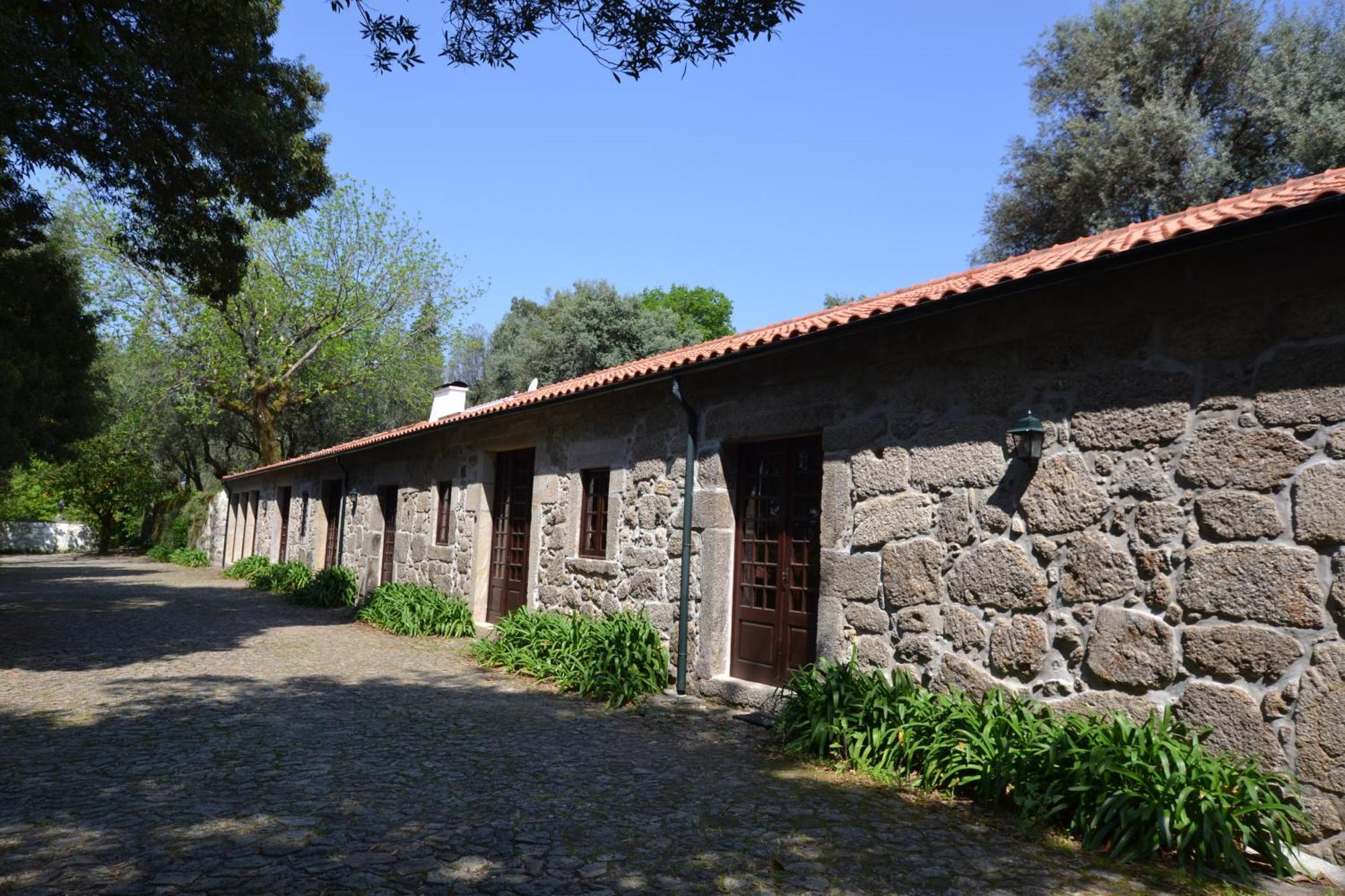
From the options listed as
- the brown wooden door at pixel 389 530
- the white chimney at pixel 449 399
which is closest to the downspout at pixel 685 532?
the brown wooden door at pixel 389 530

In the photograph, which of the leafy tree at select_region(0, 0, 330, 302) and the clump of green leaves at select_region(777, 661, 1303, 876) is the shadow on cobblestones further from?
the clump of green leaves at select_region(777, 661, 1303, 876)

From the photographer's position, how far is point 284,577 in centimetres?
1683

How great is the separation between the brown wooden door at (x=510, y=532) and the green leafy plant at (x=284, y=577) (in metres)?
6.43

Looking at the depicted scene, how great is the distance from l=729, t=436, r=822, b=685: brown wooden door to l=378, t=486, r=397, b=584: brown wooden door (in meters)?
7.93

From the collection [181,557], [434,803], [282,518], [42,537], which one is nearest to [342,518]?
[282,518]

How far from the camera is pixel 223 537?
2536cm

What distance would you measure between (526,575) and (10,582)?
43.4 ft

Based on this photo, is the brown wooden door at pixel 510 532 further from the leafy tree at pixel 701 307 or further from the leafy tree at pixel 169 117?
the leafy tree at pixel 701 307

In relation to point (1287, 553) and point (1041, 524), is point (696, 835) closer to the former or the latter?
point (1041, 524)

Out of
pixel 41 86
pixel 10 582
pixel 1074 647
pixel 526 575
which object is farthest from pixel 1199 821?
pixel 10 582

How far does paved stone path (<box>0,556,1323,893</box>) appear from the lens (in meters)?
3.29

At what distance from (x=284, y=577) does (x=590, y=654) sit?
11.7m

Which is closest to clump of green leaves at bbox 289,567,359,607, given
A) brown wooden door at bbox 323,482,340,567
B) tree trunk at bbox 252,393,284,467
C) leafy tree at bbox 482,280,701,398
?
brown wooden door at bbox 323,482,340,567

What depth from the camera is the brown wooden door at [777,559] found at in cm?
632
